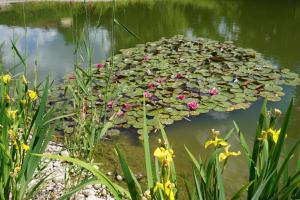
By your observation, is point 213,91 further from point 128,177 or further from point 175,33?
point 175,33

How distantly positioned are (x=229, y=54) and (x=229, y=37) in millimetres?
2040

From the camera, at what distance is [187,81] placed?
4.50 metres

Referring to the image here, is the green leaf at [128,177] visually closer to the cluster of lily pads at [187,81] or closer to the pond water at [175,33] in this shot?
the pond water at [175,33]

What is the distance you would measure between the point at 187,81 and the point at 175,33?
3.81 metres

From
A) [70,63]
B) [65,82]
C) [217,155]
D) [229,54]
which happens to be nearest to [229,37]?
[229,54]

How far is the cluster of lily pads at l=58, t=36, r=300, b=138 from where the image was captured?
3.81m

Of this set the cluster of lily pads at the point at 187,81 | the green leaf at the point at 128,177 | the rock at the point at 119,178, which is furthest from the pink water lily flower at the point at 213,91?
the green leaf at the point at 128,177

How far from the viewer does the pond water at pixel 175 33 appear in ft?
10.5

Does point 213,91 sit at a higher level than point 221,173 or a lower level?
lower

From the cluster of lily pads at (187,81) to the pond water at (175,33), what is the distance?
139 mm

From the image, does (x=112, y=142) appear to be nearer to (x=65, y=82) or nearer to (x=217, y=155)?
(x=65, y=82)

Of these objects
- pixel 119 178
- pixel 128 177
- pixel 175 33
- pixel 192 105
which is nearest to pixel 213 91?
pixel 192 105

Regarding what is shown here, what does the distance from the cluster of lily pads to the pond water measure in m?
0.14

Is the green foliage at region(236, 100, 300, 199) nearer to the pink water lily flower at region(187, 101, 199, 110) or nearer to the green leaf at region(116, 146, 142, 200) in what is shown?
the green leaf at region(116, 146, 142, 200)
